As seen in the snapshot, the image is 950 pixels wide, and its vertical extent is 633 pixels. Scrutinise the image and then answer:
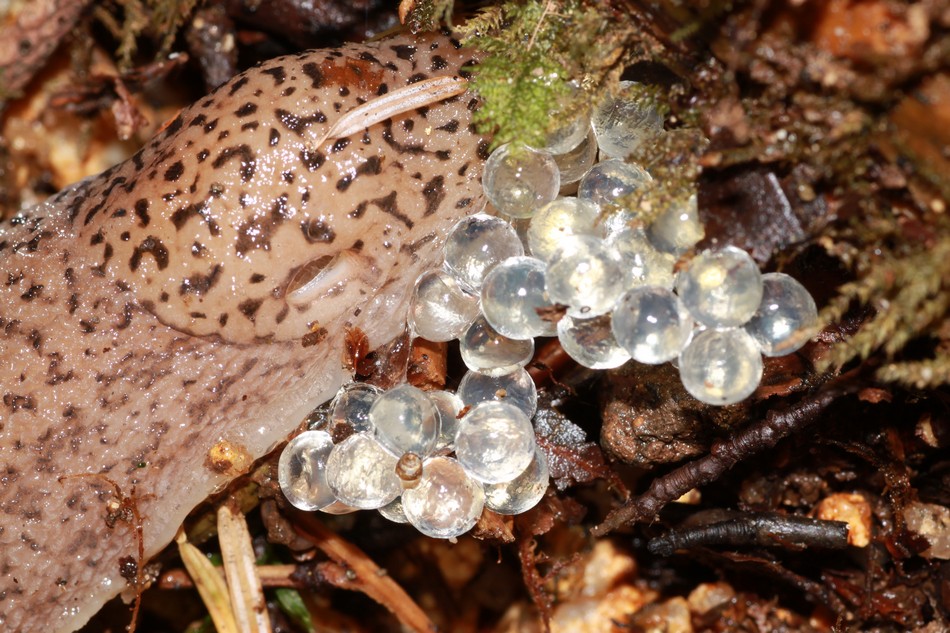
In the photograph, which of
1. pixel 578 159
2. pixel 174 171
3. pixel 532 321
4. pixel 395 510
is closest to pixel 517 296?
pixel 532 321

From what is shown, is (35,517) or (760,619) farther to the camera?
(760,619)

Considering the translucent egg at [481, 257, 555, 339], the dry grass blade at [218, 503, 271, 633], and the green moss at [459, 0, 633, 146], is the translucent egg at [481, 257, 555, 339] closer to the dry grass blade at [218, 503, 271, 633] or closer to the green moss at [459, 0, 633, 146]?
the green moss at [459, 0, 633, 146]

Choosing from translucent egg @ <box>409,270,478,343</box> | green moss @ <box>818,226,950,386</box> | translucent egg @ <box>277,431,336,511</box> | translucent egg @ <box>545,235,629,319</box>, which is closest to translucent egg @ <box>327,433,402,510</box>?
translucent egg @ <box>277,431,336,511</box>

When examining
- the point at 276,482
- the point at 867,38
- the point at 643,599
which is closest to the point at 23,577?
the point at 276,482

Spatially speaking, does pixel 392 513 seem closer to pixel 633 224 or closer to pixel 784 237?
pixel 633 224

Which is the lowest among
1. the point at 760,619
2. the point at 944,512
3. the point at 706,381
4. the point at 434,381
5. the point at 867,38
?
the point at 760,619

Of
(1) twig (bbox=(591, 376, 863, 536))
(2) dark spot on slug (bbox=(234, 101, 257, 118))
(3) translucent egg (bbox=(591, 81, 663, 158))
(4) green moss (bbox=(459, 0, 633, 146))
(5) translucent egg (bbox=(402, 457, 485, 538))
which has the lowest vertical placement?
(1) twig (bbox=(591, 376, 863, 536))
